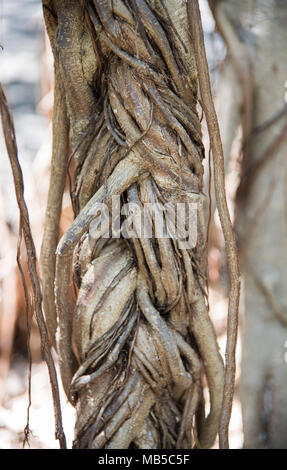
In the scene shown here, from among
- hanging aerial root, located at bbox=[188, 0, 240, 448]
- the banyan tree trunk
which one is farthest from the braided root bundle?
the banyan tree trunk

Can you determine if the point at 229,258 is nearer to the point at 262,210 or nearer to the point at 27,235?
the point at 27,235

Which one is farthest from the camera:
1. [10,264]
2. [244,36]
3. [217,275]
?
[10,264]

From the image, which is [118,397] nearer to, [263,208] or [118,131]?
[118,131]

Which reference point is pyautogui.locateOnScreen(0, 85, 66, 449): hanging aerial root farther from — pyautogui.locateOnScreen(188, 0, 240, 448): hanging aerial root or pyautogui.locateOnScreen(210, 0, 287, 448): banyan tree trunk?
pyautogui.locateOnScreen(210, 0, 287, 448): banyan tree trunk

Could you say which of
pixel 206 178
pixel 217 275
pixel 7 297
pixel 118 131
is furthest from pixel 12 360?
pixel 118 131

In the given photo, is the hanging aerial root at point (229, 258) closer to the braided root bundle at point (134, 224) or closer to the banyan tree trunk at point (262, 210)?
the braided root bundle at point (134, 224)

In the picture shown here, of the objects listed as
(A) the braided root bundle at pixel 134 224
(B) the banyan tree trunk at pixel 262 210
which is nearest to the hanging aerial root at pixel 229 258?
(A) the braided root bundle at pixel 134 224
